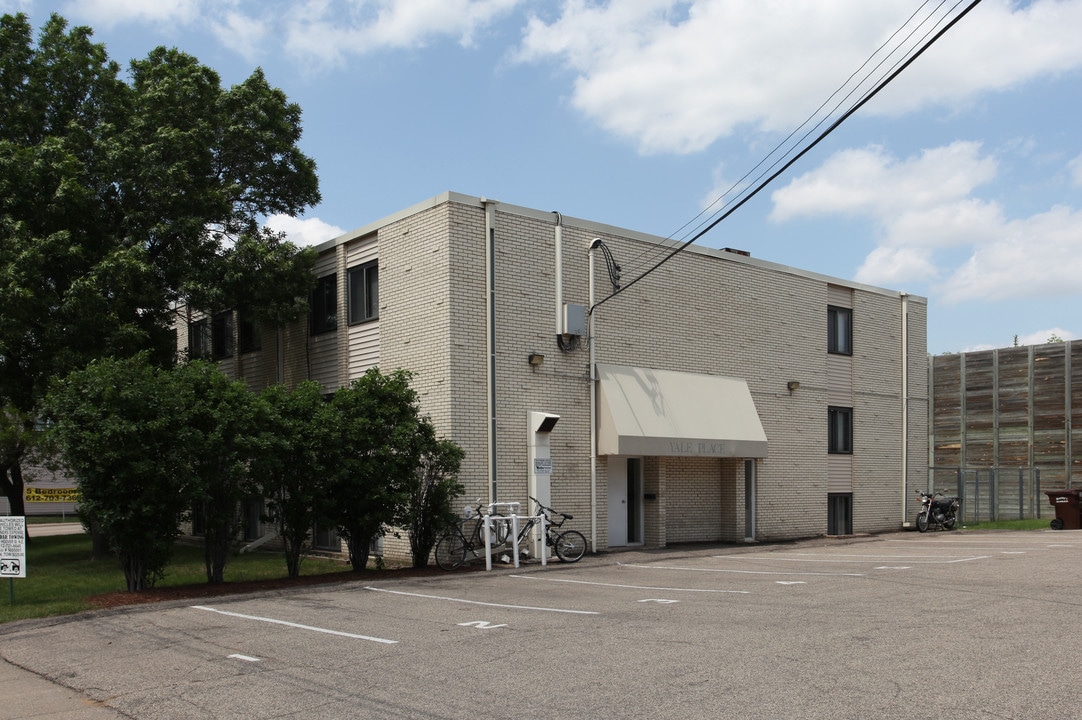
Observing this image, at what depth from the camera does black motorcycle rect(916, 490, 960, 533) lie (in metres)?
26.9

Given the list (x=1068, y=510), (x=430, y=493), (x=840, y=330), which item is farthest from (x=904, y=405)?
(x=430, y=493)

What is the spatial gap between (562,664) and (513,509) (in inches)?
381

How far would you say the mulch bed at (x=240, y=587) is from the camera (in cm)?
1379

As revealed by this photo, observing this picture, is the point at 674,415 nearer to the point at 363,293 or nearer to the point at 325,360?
the point at 363,293

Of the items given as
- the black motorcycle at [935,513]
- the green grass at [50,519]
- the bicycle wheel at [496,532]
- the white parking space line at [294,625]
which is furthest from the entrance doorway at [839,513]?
the green grass at [50,519]

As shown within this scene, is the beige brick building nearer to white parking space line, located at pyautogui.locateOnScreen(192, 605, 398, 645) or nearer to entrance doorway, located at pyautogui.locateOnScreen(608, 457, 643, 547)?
entrance doorway, located at pyautogui.locateOnScreen(608, 457, 643, 547)

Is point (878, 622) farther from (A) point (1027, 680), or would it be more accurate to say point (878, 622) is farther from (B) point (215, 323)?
(B) point (215, 323)

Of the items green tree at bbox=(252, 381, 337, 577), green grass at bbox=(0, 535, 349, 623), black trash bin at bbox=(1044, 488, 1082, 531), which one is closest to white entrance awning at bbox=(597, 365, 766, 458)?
green grass at bbox=(0, 535, 349, 623)

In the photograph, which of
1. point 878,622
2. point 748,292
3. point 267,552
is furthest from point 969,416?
point 878,622

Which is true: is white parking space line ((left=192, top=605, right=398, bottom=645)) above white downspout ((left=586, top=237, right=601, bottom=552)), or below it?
below

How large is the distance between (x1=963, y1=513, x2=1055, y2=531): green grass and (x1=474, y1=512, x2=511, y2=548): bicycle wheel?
1696cm

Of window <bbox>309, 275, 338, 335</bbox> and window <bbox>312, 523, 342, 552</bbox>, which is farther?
window <bbox>309, 275, 338, 335</bbox>

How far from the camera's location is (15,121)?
71.6 feet

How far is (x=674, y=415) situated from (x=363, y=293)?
718 cm
